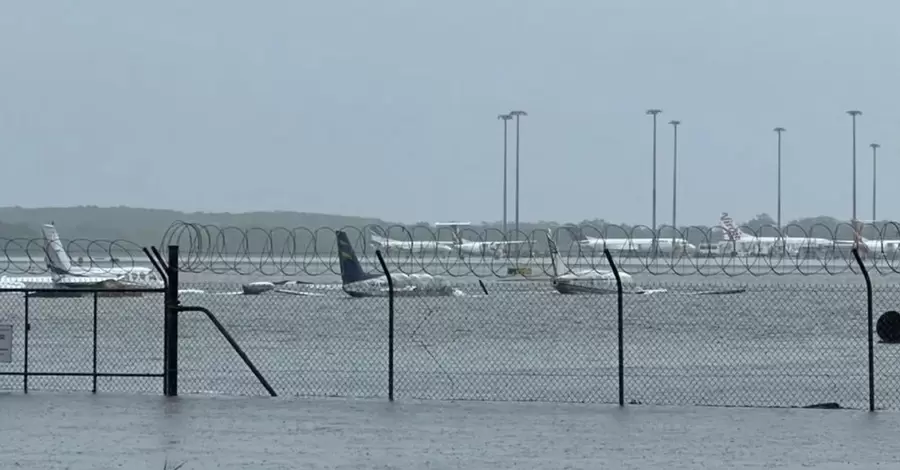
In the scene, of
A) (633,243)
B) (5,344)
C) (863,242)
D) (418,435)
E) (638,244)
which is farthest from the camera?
(863,242)

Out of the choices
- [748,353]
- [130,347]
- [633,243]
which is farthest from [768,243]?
[130,347]

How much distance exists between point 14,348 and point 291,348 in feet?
21.4

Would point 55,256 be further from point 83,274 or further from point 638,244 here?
point 638,244

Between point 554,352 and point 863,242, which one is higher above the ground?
point 863,242

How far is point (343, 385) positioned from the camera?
25.5 metres

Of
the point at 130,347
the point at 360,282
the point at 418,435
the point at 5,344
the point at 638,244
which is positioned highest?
the point at 638,244

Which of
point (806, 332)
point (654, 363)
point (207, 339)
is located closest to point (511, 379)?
point (654, 363)

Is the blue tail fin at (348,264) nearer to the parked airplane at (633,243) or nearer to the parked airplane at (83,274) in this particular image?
the parked airplane at (83,274)

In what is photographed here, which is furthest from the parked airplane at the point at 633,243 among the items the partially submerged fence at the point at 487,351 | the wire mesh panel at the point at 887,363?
the wire mesh panel at the point at 887,363

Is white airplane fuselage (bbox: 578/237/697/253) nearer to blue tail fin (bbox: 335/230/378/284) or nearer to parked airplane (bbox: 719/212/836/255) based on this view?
parked airplane (bbox: 719/212/836/255)

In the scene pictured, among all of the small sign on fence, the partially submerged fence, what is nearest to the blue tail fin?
the partially submerged fence

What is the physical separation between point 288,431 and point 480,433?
6.71 feet

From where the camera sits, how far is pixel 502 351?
34938mm

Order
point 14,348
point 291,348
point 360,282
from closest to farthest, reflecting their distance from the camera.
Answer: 1. point 14,348
2. point 291,348
3. point 360,282
